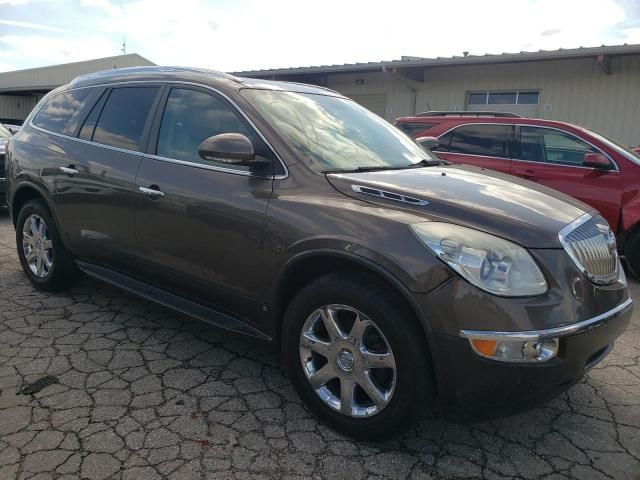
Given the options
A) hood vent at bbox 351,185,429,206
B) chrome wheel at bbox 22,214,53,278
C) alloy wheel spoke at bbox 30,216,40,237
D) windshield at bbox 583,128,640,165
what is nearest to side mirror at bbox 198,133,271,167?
hood vent at bbox 351,185,429,206

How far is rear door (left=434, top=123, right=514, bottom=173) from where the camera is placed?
22.0 feet

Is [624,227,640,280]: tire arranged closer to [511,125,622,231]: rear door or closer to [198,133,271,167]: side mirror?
[511,125,622,231]: rear door

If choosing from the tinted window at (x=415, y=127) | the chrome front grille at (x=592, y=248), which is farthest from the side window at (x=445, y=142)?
the chrome front grille at (x=592, y=248)

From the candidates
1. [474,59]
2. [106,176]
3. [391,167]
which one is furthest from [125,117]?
[474,59]

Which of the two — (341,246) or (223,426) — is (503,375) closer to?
(341,246)

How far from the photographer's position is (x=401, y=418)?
2404mm

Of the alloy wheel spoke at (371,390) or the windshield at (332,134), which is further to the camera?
the windshield at (332,134)

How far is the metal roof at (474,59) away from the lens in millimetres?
11008

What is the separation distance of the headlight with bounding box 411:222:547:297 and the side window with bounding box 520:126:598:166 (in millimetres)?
4578

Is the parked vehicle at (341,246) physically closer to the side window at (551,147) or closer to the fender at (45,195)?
the fender at (45,195)

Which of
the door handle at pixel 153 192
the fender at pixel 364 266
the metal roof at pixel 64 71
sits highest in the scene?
the metal roof at pixel 64 71

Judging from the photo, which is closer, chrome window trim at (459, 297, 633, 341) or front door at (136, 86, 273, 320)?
chrome window trim at (459, 297, 633, 341)

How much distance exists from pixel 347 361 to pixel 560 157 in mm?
4899

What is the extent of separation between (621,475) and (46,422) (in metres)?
2.80
